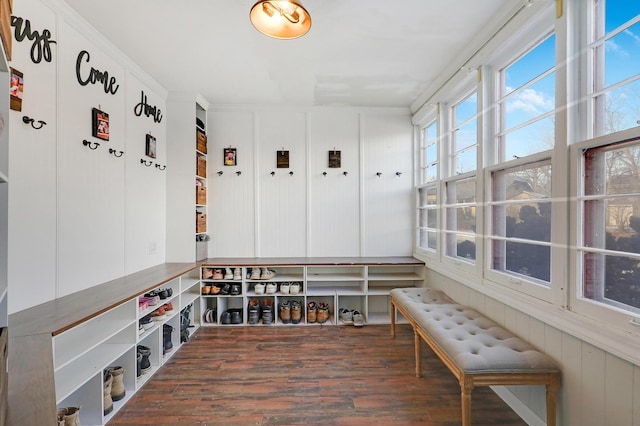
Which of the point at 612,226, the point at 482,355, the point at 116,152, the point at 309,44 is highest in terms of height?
the point at 309,44

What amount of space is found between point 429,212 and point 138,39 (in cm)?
359

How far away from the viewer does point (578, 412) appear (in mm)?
1533

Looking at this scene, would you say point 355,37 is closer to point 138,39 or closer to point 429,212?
point 138,39

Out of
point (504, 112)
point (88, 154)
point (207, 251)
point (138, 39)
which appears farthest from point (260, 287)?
point (504, 112)

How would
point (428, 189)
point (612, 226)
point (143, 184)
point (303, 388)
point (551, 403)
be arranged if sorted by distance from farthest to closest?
point (428, 189)
point (143, 184)
point (303, 388)
point (551, 403)
point (612, 226)

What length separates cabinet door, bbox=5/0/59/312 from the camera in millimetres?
1733

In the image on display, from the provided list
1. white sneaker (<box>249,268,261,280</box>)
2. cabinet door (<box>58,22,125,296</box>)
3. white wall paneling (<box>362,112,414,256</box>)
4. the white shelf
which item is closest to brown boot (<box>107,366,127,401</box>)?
the white shelf

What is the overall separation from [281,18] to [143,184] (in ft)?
7.63

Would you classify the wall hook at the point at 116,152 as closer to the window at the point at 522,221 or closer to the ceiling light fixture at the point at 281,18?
the ceiling light fixture at the point at 281,18

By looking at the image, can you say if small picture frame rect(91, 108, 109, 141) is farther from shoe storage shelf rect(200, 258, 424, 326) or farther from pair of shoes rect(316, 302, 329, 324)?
pair of shoes rect(316, 302, 329, 324)

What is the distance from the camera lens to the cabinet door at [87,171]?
2.09m

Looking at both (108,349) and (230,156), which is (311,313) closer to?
(108,349)

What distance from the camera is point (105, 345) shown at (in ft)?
7.11

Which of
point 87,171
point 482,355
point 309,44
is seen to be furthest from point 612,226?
point 87,171
